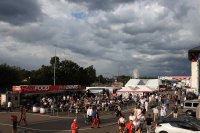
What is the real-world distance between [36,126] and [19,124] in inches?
65.9

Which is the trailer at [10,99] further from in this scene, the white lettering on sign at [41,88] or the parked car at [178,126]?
the parked car at [178,126]

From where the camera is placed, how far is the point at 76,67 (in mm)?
114688

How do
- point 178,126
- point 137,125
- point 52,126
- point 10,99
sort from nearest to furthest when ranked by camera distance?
1. point 178,126
2. point 137,125
3. point 52,126
4. point 10,99

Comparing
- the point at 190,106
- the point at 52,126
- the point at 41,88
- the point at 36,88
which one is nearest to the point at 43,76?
the point at 41,88

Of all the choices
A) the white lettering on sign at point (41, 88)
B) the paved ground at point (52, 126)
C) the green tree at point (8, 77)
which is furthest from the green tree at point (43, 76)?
the paved ground at point (52, 126)

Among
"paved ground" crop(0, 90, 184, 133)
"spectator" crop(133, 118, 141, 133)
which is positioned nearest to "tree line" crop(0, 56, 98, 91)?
"paved ground" crop(0, 90, 184, 133)

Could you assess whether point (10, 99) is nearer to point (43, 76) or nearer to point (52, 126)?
point (52, 126)

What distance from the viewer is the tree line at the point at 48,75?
283 ft

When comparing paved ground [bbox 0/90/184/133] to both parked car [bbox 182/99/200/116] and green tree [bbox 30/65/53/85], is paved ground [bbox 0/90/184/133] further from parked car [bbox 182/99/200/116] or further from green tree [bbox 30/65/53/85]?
green tree [bbox 30/65/53/85]

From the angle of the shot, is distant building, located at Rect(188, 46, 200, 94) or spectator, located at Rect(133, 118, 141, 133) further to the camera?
distant building, located at Rect(188, 46, 200, 94)

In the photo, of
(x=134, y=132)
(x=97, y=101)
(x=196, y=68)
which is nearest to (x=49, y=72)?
(x=196, y=68)

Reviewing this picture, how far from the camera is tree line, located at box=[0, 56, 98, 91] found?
8612 cm

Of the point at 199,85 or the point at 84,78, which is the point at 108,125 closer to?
the point at 199,85

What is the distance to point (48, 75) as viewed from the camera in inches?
4033
